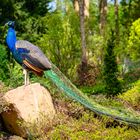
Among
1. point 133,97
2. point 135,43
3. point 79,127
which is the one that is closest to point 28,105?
point 79,127

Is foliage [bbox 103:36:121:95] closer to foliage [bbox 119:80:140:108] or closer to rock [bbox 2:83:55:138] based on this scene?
foliage [bbox 119:80:140:108]

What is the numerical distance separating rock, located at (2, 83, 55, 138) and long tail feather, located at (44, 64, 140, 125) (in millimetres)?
316

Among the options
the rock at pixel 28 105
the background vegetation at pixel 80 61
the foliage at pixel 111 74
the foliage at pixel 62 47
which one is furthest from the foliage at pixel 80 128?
the foliage at pixel 62 47

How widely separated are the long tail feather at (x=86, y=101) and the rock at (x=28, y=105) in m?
0.32

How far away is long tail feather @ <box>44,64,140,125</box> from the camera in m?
8.64

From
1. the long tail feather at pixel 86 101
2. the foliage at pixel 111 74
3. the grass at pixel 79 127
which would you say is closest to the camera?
the grass at pixel 79 127

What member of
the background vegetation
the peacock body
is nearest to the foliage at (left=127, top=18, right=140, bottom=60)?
the background vegetation

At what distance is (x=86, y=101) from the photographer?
30.4 ft

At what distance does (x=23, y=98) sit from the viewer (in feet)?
29.8

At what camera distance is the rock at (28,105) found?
29.5ft

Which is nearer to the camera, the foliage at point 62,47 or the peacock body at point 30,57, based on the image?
the peacock body at point 30,57

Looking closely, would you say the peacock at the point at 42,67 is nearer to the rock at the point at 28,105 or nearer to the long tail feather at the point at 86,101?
the long tail feather at the point at 86,101

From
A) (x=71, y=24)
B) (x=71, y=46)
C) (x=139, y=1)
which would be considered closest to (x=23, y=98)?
(x=71, y=46)

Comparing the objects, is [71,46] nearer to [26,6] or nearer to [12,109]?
[26,6]
